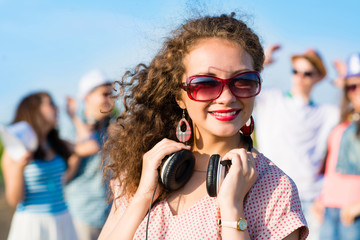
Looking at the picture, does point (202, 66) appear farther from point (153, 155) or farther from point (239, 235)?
point (239, 235)

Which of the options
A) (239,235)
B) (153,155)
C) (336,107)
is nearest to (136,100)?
(153,155)

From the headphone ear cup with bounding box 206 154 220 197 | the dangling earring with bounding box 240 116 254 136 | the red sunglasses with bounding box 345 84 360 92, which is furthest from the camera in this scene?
the red sunglasses with bounding box 345 84 360 92

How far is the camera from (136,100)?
2.71m

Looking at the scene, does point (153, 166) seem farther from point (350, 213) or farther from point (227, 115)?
point (350, 213)

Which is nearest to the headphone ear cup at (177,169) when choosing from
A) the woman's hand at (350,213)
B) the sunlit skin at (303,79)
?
the woman's hand at (350,213)

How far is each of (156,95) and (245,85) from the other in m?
0.59

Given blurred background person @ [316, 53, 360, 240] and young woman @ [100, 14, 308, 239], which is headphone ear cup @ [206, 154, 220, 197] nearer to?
young woman @ [100, 14, 308, 239]

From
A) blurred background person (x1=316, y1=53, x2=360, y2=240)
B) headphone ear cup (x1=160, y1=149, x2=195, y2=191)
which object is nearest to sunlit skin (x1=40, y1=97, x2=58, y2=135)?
blurred background person (x1=316, y1=53, x2=360, y2=240)

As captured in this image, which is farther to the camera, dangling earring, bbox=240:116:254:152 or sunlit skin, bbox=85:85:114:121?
sunlit skin, bbox=85:85:114:121

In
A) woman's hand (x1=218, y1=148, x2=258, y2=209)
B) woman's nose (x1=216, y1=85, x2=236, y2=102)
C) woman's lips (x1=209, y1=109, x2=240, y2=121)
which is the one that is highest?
woman's nose (x1=216, y1=85, x2=236, y2=102)

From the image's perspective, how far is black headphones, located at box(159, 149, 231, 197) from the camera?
6.88 ft

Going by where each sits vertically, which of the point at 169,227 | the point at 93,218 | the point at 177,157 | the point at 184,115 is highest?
the point at 184,115

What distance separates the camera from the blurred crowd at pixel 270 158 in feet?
16.5

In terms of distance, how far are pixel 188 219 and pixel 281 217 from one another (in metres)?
0.40
